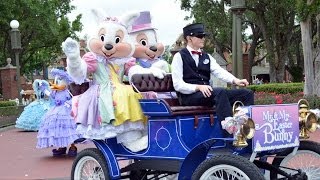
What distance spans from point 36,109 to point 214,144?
11532mm

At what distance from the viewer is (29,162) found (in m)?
10.5

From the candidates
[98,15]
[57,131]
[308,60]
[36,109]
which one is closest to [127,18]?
[98,15]

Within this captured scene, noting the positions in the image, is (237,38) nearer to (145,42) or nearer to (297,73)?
(145,42)

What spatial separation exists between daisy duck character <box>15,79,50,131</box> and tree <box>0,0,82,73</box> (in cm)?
1292

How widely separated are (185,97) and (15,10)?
2526 cm

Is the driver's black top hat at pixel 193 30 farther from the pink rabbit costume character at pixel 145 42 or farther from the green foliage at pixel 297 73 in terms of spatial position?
the green foliage at pixel 297 73

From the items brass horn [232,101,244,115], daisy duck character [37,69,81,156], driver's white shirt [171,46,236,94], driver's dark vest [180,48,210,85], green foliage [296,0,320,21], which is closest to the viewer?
brass horn [232,101,244,115]

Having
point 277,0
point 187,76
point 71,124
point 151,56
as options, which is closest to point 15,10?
point 277,0

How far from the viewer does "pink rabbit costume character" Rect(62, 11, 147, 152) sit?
19.6ft

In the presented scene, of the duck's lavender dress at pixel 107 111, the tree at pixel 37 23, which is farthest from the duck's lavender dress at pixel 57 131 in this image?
the tree at pixel 37 23

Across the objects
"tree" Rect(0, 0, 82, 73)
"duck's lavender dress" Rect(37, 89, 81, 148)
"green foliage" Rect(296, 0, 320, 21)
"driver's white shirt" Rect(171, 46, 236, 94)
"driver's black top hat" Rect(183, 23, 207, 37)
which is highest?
"tree" Rect(0, 0, 82, 73)

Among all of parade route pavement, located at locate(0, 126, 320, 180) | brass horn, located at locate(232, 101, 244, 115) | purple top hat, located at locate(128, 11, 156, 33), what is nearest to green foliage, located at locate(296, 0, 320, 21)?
parade route pavement, located at locate(0, 126, 320, 180)

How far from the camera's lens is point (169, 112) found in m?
5.36

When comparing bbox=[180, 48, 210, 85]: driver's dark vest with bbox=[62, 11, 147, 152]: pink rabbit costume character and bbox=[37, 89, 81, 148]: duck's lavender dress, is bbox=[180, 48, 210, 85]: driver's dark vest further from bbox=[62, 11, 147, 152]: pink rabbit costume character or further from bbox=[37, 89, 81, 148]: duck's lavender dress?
bbox=[37, 89, 81, 148]: duck's lavender dress
